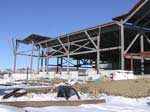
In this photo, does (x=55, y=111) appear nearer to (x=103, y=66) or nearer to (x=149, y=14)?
(x=149, y=14)

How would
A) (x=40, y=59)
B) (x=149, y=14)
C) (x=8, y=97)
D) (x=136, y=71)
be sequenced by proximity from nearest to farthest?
(x=8, y=97) < (x=149, y=14) < (x=136, y=71) < (x=40, y=59)

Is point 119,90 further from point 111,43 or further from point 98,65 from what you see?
point 111,43

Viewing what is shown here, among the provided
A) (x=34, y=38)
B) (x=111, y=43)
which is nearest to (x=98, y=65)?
(x=111, y=43)

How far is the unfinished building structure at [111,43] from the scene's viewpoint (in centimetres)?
5047

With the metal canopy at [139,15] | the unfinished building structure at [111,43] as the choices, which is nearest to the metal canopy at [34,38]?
the unfinished building structure at [111,43]

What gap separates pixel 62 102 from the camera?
44.3 ft

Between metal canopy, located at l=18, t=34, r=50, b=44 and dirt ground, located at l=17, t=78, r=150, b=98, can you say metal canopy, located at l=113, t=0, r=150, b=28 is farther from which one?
metal canopy, located at l=18, t=34, r=50, b=44

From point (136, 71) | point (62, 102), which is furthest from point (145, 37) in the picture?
point (62, 102)

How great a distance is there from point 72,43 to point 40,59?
14591 mm

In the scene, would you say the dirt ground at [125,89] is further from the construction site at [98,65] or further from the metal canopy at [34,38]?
the metal canopy at [34,38]

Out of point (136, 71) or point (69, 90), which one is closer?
point (69, 90)

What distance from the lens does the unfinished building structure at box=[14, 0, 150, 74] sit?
50.5m

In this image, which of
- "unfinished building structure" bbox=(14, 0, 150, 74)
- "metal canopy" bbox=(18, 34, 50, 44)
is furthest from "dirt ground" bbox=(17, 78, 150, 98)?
"metal canopy" bbox=(18, 34, 50, 44)

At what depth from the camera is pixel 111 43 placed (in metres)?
64.4
